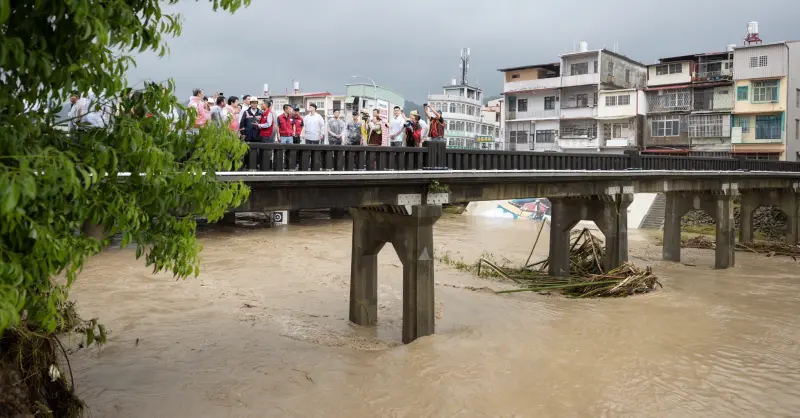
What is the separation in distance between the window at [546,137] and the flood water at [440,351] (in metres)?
30.6

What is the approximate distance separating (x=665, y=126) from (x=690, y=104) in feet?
7.25

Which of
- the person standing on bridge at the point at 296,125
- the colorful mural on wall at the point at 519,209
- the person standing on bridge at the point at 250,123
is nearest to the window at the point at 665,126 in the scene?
the colorful mural on wall at the point at 519,209

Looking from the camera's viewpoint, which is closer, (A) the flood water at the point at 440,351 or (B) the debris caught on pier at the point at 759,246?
(A) the flood water at the point at 440,351

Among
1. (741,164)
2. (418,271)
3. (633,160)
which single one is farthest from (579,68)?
(418,271)

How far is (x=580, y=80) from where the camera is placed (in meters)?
47.8

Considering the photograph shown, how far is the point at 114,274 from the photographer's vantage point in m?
20.6

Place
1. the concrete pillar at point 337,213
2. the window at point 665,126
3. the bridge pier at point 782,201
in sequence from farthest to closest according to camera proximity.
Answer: the window at point 665,126 → the concrete pillar at point 337,213 → the bridge pier at point 782,201

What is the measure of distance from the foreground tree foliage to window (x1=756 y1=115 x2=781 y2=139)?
41009 millimetres

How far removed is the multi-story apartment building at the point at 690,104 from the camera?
40.6m

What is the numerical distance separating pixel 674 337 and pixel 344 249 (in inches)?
641

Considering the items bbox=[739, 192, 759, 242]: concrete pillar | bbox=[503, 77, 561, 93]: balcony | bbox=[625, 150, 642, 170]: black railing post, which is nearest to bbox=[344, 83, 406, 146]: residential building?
bbox=[503, 77, 561, 93]: balcony

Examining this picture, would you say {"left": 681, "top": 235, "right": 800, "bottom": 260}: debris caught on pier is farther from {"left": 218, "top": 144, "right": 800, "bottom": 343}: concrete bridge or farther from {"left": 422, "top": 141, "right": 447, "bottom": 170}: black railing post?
{"left": 422, "top": 141, "right": 447, "bottom": 170}: black railing post

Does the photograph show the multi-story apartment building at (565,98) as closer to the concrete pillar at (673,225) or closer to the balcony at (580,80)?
the balcony at (580,80)

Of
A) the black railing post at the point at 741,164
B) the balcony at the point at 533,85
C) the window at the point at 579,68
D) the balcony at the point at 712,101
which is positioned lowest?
the black railing post at the point at 741,164
